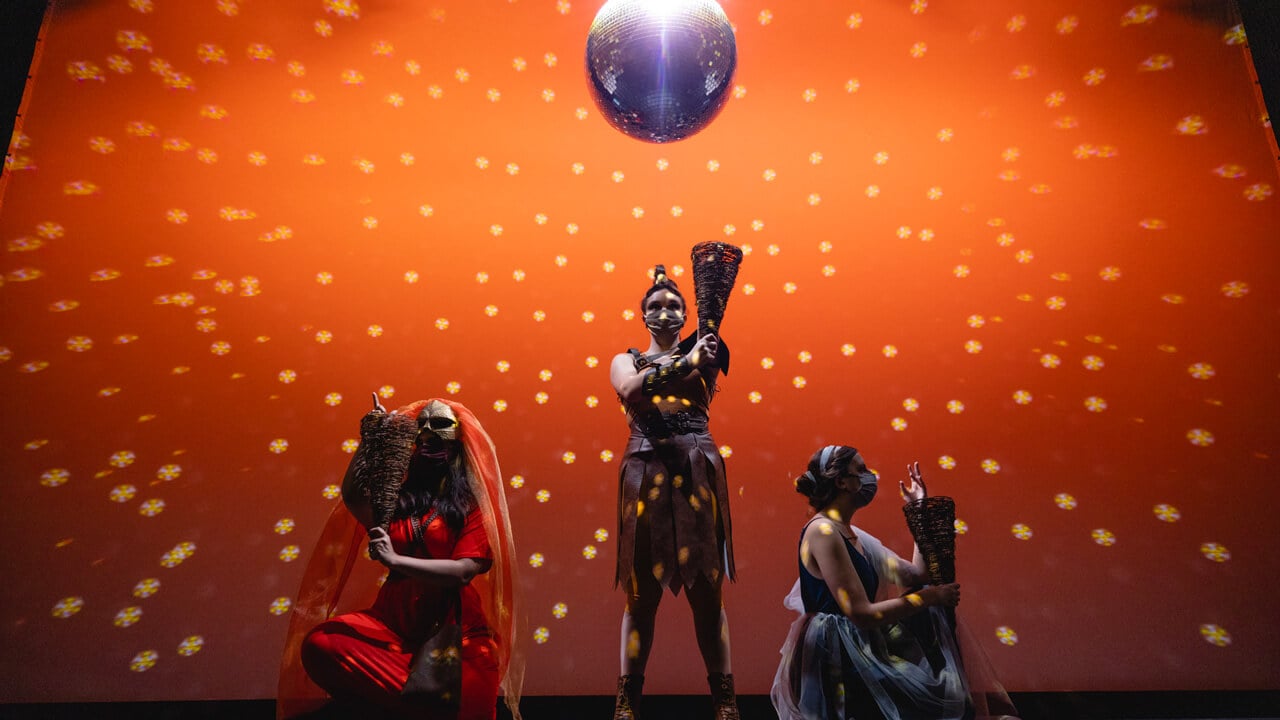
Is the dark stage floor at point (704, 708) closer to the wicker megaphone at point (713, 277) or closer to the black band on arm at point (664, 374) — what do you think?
the black band on arm at point (664, 374)

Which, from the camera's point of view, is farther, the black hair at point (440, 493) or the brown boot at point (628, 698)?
the brown boot at point (628, 698)

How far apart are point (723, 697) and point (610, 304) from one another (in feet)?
4.88

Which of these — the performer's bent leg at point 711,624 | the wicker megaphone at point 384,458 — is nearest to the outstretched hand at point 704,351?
the performer's bent leg at point 711,624

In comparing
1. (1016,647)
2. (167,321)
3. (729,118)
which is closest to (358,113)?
(167,321)

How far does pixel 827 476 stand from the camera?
1.83 meters

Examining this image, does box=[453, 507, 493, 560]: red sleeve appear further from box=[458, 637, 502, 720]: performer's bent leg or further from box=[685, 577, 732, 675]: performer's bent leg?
box=[685, 577, 732, 675]: performer's bent leg

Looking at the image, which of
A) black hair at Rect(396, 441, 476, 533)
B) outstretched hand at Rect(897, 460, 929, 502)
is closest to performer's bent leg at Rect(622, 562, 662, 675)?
black hair at Rect(396, 441, 476, 533)

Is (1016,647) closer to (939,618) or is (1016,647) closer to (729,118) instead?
(939,618)

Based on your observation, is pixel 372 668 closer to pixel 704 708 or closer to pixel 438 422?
pixel 438 422

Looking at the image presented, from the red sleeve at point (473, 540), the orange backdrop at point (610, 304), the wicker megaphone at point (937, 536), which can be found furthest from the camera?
the orange backdrop at point (610, 304)

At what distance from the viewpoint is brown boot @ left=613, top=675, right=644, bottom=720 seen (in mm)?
1770

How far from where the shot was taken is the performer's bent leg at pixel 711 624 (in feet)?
5.93

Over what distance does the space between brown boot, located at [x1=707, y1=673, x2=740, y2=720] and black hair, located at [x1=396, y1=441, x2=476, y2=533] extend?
2.61 feet

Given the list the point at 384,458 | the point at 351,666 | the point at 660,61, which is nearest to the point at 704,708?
the point at 351,666
